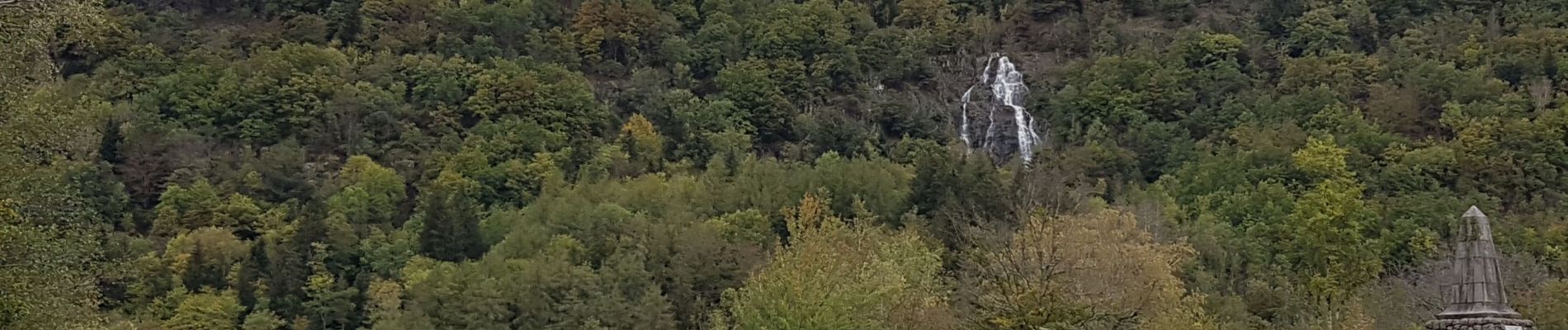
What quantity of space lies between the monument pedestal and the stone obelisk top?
0.14ft

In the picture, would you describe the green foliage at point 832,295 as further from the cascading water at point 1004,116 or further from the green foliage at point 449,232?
the cascading water at point 1004,116

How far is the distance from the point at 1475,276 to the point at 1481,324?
1.43 ft

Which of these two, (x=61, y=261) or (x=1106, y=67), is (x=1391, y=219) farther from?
(x=61, y=261)

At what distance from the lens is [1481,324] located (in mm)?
13008

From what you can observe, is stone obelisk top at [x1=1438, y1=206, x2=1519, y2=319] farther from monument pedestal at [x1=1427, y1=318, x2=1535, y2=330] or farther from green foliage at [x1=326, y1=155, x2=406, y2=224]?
green foliage at [x1=326, y1=155, x2=406, y2=224]

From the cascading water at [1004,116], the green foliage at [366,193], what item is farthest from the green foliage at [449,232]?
the cascading water at [1004,116]

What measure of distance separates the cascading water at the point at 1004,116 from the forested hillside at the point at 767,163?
41.8 inches

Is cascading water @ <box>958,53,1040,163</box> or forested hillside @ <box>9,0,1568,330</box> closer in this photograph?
forested hillside @ <box>9,0,1568,330</box>

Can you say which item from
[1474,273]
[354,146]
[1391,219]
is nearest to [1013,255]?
[1474,273]

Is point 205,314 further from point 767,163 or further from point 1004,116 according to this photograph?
point 1004,116

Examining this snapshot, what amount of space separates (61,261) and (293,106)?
327ft

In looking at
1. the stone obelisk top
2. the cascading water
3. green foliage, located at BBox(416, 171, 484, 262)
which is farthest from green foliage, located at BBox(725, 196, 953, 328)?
the cascading water

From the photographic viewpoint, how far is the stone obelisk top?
43.0ft

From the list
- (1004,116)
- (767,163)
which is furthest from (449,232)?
(1004,116)
